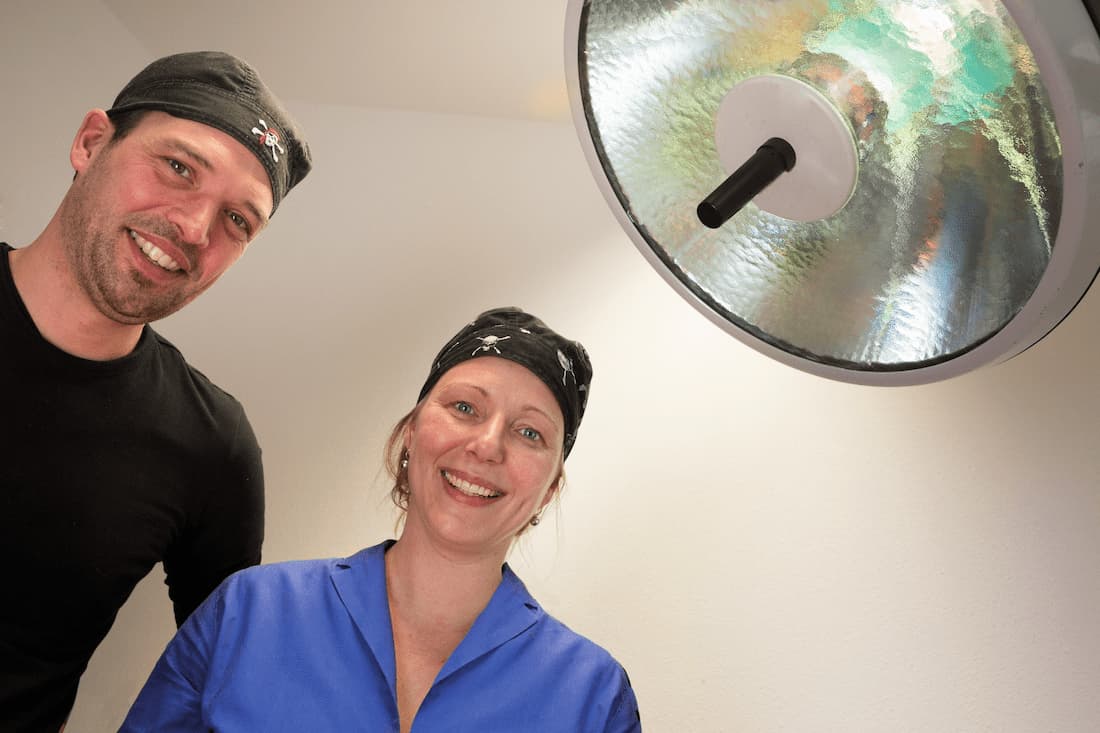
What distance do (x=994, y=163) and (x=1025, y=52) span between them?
2.5 inches

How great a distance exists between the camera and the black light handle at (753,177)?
561mm

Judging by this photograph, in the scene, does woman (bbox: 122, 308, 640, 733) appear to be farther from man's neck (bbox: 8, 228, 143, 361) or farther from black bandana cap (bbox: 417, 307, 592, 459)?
man's neck (bbox: 8, 228, 143, 361)

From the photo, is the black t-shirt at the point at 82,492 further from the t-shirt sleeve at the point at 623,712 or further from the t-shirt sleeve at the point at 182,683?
the t-shirt sleeve at the point at 623,712

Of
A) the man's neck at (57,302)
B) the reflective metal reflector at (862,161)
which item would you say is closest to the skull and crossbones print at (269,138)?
the man's neck at (57,302)

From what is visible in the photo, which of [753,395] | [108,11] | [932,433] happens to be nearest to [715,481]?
[753,395]

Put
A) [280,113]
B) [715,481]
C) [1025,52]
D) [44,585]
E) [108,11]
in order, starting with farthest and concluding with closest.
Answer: [108,11]
[715,481]
[280,113]
[44,585]
[1025,52]

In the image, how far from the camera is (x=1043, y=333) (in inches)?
20.5

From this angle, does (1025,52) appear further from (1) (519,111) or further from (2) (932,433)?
(1) (519,111)

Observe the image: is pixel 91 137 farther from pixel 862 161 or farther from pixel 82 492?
pixel 862 161

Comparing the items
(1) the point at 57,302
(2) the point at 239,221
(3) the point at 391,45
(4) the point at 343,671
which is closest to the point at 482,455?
(4) the point at 343,671

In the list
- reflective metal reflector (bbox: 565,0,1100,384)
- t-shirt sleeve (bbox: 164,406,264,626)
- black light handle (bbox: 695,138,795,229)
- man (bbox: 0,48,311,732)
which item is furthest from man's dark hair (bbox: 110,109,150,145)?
black light handle (bbox: 695,138,795,229)

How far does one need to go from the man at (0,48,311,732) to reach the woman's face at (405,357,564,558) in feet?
1.13

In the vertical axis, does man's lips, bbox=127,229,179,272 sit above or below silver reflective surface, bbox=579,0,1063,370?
above

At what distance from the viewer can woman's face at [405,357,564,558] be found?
4.19 feet
